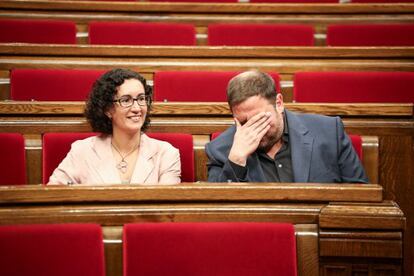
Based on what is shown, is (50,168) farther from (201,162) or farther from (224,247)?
(224,247)

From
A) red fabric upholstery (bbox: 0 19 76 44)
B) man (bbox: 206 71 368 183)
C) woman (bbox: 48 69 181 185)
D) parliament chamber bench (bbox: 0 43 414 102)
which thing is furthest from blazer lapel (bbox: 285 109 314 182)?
red fabric upholstery (bbox: 0 19 76 44)

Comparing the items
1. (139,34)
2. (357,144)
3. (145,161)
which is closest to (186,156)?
(145,161)

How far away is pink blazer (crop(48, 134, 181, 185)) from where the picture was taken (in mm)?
553

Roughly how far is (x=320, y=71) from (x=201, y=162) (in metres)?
0.26

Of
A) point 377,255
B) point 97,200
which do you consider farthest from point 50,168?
point 377,255

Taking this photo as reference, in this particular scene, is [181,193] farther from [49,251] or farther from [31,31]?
[31,31]

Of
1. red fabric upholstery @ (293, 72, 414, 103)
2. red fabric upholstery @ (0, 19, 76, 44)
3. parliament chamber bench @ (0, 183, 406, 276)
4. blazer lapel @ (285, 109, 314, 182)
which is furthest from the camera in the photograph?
red fabric upholstery @ (0, 19, 76, 44)

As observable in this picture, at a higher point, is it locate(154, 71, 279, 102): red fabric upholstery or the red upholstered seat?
locate(154, 71, 279, 102): red fabric upholstery

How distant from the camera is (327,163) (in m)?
0.53

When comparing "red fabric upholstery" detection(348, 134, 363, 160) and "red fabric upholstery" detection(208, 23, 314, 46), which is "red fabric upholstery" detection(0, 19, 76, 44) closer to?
"red fabric upholstery" detection(208, 23, 314, 46)

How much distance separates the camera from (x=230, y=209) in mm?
340

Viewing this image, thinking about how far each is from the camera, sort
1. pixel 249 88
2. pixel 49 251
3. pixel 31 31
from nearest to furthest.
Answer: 1. pixel 49 251
2. pixel 249 88
3. pixel 31 31

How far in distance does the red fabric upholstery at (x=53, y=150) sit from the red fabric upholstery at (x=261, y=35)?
0.39 meters

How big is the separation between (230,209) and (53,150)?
28 cm
